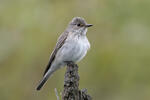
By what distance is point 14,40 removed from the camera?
10047 mm

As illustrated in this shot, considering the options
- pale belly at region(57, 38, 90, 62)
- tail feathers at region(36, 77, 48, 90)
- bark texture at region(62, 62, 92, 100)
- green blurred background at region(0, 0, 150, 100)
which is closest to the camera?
bark texture at region(62, 62, 92, 100)

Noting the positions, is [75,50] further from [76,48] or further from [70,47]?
[70,47]

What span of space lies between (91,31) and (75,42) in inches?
46.9

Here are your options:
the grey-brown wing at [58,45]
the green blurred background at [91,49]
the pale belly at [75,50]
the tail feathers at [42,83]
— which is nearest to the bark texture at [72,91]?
the pale belly at [75,50]

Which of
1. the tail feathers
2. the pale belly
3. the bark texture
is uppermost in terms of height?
the pale belly

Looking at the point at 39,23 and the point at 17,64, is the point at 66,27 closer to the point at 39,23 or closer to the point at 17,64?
the point at 39,23

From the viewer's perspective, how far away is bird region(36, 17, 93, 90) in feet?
29.3

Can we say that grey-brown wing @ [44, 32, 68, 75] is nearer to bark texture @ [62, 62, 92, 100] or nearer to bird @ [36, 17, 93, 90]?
bird @ [36, 17, 93, 90]

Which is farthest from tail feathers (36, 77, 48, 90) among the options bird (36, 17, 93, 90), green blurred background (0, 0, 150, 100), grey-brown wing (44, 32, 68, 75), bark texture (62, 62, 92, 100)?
bark texture (62, 62, 92, 100)

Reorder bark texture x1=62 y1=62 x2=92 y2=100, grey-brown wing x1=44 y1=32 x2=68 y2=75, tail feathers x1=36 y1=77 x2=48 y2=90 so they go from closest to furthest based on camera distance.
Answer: bark texture x1=62 y1=62 x2=92 y2=100 < grey-brown wing x1=44 y1=32 x2=68 y2=75 < tail feathers x1=36 y1=77 x2=48 y2=90

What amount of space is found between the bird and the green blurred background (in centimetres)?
46

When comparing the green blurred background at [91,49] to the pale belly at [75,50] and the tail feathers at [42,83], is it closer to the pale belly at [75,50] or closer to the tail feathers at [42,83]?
the tail feathers at [42,83]

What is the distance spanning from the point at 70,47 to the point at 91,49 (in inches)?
38.9

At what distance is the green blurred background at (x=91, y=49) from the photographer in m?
9.79
